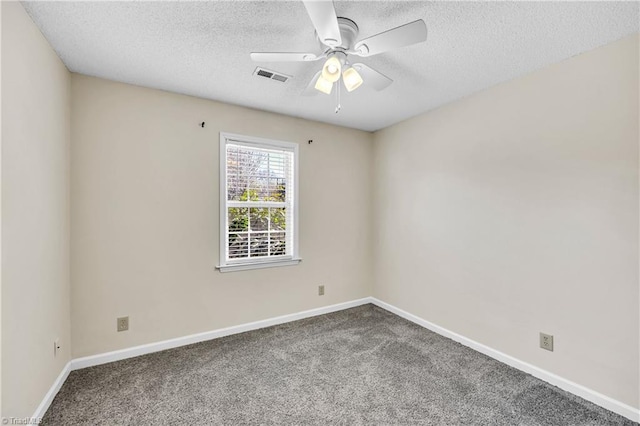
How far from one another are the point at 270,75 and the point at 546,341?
2980 millimetres

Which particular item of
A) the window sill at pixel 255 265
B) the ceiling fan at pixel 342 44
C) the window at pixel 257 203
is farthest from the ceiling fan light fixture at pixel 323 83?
the window sill at pixel 255 265

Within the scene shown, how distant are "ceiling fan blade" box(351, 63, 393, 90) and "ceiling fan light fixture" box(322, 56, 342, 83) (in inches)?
7.8

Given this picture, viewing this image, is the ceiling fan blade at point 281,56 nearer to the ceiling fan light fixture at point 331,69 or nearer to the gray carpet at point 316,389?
the ceiling fan light fixture at point 331,69

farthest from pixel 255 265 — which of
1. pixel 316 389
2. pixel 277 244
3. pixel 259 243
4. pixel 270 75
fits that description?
pixel 270 75

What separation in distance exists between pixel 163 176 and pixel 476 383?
310cm

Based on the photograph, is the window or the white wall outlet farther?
the window

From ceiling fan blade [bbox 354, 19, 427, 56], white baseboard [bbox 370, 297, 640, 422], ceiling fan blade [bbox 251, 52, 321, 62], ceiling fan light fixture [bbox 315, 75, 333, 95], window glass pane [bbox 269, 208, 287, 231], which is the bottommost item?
white baseboard [bbox 370, 297, 640, 422]

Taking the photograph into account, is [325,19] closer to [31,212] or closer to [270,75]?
[270,75]

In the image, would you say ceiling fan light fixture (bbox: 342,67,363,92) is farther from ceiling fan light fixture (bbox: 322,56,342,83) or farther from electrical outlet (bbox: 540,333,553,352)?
electrical outlet (bbox: 540,333,553,352)

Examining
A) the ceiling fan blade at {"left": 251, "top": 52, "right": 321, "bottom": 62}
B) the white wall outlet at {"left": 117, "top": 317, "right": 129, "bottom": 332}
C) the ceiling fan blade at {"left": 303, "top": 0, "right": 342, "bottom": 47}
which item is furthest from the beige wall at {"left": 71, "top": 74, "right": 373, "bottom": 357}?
the ceiling fan blade at {"left": 303, "top": 0, "right": 342, "bottom": 47}

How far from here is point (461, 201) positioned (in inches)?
111

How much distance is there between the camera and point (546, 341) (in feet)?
7.16

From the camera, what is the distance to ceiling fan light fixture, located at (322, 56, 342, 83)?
1.63m

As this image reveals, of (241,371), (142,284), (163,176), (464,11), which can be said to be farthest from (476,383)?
(163,176)
